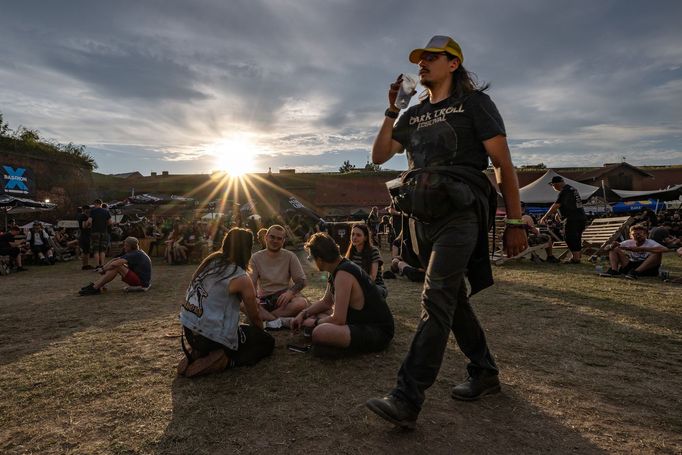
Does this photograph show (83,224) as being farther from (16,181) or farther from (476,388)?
(16,181)

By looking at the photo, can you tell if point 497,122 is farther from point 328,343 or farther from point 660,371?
point 660,371

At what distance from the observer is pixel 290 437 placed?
2.11 meters

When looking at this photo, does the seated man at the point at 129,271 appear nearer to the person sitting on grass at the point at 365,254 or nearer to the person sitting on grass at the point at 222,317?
the person sitting on grass at the point at 365,254

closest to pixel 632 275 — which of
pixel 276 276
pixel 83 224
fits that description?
pixel 276 276

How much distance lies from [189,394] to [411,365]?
1.61m

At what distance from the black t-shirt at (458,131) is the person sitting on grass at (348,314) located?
137 cm

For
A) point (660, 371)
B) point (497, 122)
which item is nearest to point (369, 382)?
point (497, 122)

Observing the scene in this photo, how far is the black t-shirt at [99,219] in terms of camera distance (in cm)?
1109

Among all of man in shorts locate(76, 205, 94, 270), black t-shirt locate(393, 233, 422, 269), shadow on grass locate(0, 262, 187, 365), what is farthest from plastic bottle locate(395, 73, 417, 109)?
man in shorts locate(76, 205, 94, 270)

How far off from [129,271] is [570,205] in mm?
9903

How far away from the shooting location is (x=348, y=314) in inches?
138

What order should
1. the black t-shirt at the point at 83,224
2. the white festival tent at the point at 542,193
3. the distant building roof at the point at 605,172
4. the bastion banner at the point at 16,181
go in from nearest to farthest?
1. the black t-shirt at the point at 83,224
2. the white festival tent at the point at 542,193
3. the bastion banner at the point at 16,181
4. the distant building roof at the point at 605,172

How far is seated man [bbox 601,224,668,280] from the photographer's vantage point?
7781mm

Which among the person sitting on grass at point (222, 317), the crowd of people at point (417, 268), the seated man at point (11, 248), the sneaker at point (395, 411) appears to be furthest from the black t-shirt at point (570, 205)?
the seated man at point (11, 248)
